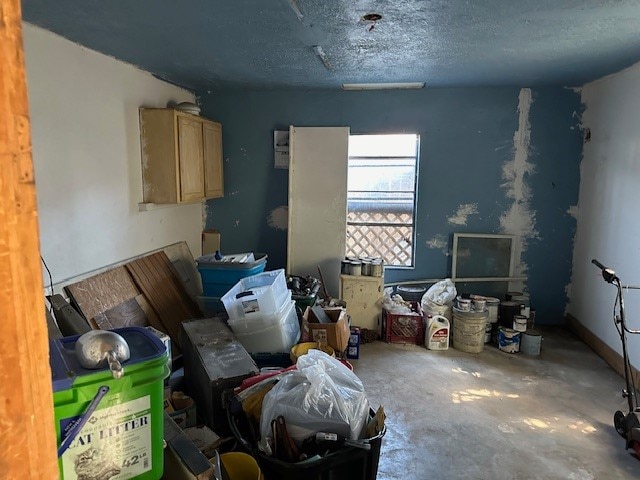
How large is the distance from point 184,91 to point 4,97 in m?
4.01

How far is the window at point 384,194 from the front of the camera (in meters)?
4.55

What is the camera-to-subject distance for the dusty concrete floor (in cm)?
237

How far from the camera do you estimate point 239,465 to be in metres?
1.85

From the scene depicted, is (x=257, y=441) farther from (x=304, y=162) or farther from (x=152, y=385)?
(x=304, y=162)

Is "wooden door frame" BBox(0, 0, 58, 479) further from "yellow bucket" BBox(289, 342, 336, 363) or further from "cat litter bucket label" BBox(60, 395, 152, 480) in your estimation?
"yellow bucket" BBox(289, 342, 336, 363)

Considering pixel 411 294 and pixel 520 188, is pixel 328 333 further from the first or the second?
pixel 520 188

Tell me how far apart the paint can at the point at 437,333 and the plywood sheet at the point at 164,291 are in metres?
2.10

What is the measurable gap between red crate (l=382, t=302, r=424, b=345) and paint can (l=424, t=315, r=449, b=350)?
12 cm

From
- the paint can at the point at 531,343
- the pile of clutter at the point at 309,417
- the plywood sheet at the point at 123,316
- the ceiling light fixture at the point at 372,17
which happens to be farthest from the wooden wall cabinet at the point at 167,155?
the paint can at the point at 531,343

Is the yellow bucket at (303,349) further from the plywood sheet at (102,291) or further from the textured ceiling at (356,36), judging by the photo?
the textured ceiling at (356,36)


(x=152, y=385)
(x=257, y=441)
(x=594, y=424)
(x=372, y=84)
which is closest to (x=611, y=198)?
(x=594, y=424)

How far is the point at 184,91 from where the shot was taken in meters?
4.34

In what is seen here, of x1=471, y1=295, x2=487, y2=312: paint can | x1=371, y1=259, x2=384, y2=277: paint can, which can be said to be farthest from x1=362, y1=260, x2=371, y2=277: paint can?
x1=471, y1=295, x2=487, y2=312: paint can

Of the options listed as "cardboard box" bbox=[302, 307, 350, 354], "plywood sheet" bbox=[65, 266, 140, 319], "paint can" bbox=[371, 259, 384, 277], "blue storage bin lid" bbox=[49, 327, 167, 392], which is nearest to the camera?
"blue storage bin lid" bbox=[49, 327, 167, 392]
